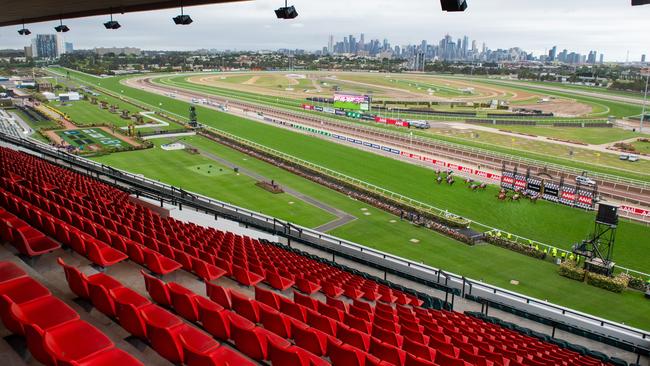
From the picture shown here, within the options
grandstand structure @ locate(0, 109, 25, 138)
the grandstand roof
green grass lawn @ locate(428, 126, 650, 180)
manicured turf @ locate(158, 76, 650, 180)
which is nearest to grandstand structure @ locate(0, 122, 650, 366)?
the grandstand roof

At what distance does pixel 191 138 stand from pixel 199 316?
5423 cm

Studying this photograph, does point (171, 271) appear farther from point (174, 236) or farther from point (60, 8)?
point (60, 8)

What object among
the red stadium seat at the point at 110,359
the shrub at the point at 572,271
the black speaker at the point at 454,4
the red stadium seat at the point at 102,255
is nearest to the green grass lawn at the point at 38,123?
the shrub at the point at 572,271

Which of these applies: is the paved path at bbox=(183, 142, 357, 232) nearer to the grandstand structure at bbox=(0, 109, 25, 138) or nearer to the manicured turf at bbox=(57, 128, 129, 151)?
the manicured turf at bbox=(57, 128, 129, 151)

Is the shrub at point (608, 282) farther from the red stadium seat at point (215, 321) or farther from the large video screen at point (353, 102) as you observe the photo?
the large video screen at point (353, 102)

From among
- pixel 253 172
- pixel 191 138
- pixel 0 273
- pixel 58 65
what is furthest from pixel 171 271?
pixel 58 65

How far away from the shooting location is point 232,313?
6.34 meters

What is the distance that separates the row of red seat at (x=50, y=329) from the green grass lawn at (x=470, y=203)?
28228 millimetres

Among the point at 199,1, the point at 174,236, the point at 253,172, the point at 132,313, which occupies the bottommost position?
the point at 253,172

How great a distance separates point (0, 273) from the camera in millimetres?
5992

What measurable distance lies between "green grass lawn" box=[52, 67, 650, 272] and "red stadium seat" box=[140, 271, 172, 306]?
87.7 feet

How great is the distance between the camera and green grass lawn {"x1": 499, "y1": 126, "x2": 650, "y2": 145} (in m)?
63.8

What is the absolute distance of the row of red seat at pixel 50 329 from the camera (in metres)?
4.34

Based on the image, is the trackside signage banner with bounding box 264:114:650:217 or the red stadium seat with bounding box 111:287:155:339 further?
the trackside signage banner with bounding box 264:114:650:217
